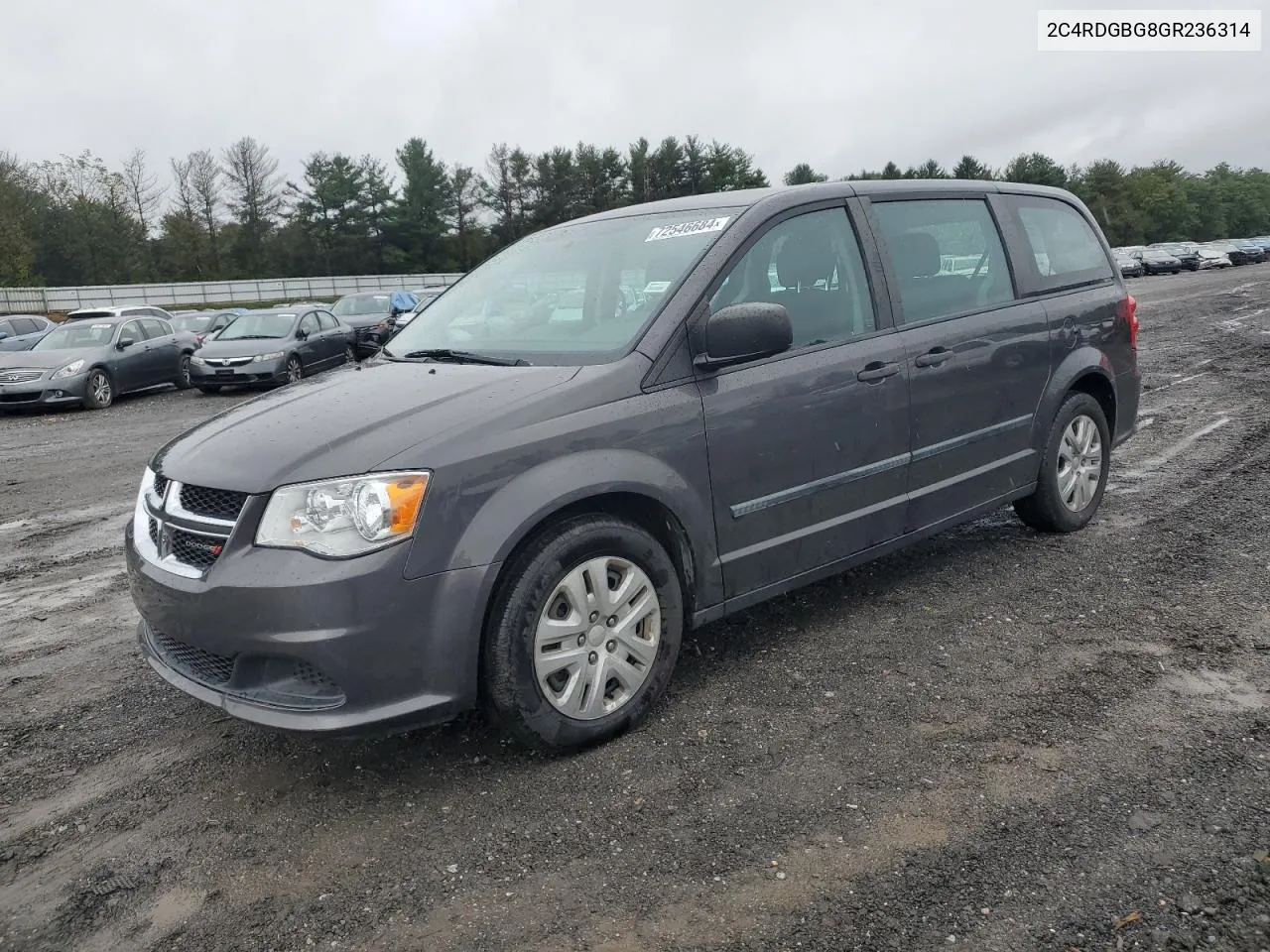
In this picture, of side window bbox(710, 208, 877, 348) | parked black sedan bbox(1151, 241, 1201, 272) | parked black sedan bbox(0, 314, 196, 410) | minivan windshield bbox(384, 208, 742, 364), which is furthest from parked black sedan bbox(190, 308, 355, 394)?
parked black sedan bbox(1151, 241, 1201, 272)

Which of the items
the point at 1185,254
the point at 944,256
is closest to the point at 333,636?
the point at 944,256

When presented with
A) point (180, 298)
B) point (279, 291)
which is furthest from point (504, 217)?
point (180, 298)

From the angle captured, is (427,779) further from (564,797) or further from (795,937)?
(795,937)

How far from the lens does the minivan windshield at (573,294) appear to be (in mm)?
3816

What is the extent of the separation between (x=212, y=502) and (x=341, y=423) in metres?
0.47

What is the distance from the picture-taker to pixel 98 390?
1584 cm

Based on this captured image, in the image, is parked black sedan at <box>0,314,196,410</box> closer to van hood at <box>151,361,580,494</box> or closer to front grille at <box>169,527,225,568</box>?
van hood at <box>151,361,580,494</box>

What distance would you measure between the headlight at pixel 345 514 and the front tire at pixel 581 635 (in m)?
0.41

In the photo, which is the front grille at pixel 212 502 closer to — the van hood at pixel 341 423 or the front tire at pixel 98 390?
the van hood at pixel 341 423

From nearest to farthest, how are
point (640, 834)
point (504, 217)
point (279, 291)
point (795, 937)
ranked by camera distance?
point (795, 937)
point (640, 834)
point (279, 291)
point (504, 217)

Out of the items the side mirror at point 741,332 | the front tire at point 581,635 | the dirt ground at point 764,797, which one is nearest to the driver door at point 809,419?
the side mirror at point 741,332

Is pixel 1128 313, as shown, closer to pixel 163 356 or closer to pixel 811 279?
pixel 811 279

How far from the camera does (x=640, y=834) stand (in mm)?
2941

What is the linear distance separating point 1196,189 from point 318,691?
14416 centimetres
